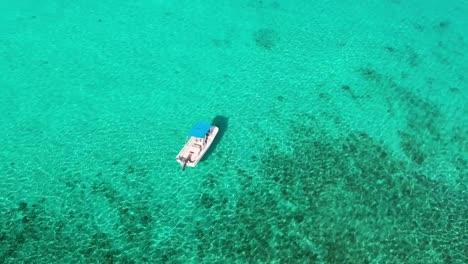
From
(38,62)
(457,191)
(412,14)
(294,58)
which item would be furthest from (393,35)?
(38,62)

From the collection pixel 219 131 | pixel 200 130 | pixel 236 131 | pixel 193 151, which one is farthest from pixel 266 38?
pixel 193 151

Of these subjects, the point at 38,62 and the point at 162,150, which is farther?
the point at 38,62

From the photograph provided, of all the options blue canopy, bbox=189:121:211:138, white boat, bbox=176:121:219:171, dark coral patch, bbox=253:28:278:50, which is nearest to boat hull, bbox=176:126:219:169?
white boat, bbox=176:121:219:171

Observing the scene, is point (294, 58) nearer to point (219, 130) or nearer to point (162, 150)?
point (219, 130)

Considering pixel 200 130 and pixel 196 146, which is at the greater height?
pixel 200 130

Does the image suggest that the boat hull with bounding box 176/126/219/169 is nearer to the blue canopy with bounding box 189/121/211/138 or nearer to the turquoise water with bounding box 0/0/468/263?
the blue canopy with bounding box 189/121/211/138

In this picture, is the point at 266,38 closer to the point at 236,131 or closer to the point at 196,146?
the point at 236,131
